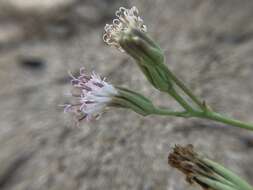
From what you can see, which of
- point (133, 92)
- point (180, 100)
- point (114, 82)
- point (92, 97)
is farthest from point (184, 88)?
point (114, 82)

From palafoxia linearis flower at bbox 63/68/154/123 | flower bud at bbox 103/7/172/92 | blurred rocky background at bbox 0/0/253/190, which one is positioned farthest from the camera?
blurred rocky background at bbox 0/0/253/190

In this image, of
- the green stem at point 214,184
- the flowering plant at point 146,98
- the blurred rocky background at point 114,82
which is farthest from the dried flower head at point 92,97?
the blurred rocky background at point 114,82

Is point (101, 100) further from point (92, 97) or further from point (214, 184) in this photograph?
point (214, 184)

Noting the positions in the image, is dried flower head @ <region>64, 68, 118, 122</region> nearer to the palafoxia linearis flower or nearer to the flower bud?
the palafoxia linearis flower

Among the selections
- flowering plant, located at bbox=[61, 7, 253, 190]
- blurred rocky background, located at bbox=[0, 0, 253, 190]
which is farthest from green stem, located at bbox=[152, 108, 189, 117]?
blurred rocky background, located at bbox=[0, 0, 253, 190]

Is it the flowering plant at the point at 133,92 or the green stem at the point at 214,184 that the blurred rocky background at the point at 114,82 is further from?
the flowering plant at the point at 133,92

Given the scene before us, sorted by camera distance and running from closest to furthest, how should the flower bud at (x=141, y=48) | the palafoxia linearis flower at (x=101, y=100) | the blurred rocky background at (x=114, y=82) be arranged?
the flower bud at (x=141, y=48), the palafoxia linearis flower at (x=101, y=100), the blurred rocky background at (x=114, y=82)

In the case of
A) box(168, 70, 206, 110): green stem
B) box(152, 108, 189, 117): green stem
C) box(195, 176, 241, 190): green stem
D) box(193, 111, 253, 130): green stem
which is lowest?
box(195, 176, 241, 190): green stem
